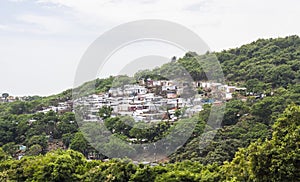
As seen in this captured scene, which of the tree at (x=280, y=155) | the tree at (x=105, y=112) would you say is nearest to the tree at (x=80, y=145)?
the tree at (x=105, y=112)

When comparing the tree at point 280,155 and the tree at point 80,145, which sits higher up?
the tree at point 280,155

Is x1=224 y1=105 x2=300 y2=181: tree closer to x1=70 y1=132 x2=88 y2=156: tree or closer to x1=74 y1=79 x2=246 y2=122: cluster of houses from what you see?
x1=74 y1=79 x2=246 y2=122: cluster of houses

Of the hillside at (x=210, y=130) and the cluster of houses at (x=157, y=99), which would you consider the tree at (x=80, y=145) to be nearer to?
the hillside at (x=210, y=130)

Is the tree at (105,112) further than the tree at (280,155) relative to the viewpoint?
Yes

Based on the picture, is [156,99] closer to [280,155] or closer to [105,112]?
[105,112]

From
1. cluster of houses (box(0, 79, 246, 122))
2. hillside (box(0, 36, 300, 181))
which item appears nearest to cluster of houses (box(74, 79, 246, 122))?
cluster of houses (box(0, 79, 246, 122))

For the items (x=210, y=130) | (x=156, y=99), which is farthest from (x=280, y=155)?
(x=156, y=99)

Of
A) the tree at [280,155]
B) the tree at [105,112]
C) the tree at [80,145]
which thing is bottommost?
the tree at [80,145]

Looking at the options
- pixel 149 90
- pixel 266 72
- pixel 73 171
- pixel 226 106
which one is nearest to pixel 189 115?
pixel 226 106
